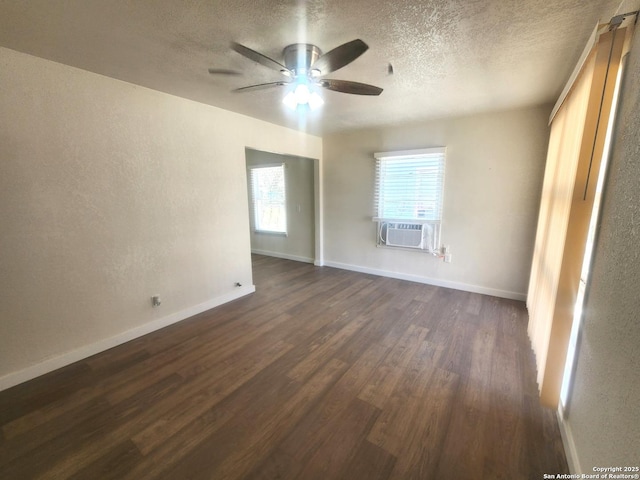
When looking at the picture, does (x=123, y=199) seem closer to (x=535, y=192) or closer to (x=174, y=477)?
(x=174, y=477)

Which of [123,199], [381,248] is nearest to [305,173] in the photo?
[381,248]

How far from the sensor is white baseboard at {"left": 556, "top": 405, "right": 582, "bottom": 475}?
1275 millimetres

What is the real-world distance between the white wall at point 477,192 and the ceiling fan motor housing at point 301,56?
2.41m

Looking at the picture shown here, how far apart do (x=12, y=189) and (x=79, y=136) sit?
1.91 feet

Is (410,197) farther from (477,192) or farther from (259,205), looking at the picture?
(259,205)

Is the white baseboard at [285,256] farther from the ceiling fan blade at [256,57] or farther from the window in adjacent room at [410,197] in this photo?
the ceiling fan blade at [256,57]

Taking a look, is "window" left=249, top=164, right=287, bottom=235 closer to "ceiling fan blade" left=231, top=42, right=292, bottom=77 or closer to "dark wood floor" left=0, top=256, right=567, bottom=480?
"dark wood floor" left=0, top=256, right=567, bottom=480

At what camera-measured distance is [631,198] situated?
1.02 meters

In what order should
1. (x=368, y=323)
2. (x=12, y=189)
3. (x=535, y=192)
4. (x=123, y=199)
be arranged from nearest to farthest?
(x=12, y=189)
(x=123, y=199)
(x=368, y=323)
(x=535, y=192)

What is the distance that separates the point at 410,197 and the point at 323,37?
8.92 feet

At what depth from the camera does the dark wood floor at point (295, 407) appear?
1.38 m

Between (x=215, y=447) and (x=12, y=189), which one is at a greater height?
(x=12, y=189)

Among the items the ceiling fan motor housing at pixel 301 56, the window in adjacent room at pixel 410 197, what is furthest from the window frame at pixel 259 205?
the ceiling fan motor housing at pixel 301 56

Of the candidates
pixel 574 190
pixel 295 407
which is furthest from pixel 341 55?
pixel 295 407
